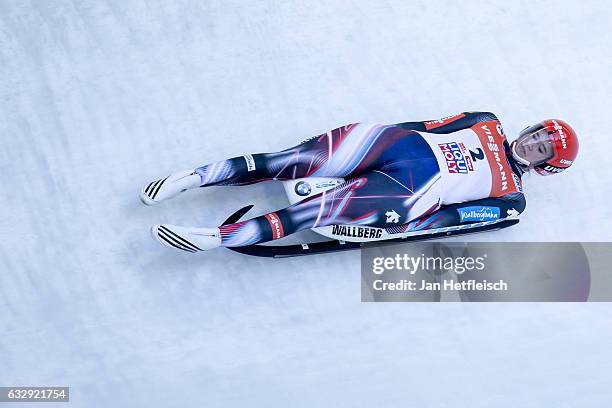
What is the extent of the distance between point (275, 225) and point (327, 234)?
1.43ft

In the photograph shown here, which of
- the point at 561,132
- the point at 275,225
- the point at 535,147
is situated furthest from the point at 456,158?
the point at 275,225

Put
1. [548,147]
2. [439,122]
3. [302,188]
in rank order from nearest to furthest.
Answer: [302,188] < [548,147] < [439,122]

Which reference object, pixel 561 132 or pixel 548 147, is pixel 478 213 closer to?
pixel 548 147

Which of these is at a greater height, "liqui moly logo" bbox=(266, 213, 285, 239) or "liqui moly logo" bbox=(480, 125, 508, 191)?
"liqui moly logo" bbox=(480, 125, 508, 191)

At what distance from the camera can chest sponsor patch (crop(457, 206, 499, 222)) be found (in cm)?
463

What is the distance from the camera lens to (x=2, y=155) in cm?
471

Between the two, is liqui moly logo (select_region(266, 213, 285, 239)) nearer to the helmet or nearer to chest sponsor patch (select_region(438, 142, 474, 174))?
chest sponsor patch (select_region(438, 142, 474, 174))

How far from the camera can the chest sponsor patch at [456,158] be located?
464cm

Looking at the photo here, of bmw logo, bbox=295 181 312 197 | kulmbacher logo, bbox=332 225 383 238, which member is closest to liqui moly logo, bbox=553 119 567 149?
kulmbacher logo, bbox=332 225 383 238

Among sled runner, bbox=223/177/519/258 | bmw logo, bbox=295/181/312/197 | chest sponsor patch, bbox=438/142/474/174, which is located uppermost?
chest sponsor patch, bbox=438/142/474/174

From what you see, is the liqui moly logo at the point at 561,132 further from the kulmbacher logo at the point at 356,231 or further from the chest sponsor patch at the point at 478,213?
the kulmbacher logo at the point at 356,231

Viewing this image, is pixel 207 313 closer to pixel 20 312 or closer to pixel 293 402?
pixel 293 402

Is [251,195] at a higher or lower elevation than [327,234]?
higher

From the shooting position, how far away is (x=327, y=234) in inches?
181
